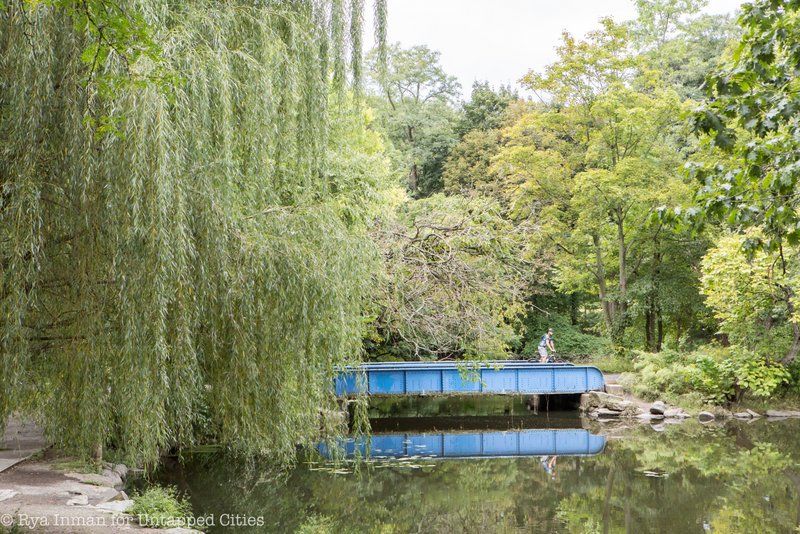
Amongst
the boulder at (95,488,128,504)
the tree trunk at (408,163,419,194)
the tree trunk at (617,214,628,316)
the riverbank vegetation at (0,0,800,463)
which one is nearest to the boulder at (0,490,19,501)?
the boulder at (95,488,128,504)

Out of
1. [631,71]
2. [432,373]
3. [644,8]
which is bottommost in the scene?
[432,373]

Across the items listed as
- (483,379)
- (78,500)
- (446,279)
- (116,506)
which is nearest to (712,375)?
(483,379)

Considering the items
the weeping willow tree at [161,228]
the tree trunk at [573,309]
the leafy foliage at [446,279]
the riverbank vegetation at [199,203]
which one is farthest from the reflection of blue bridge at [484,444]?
the tree trunk at [573,309]

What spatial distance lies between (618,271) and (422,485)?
1774cm

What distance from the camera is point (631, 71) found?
84.8 ft

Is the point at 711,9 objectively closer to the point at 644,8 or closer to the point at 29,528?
the point at 644,8

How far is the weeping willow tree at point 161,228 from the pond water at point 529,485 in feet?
7.94

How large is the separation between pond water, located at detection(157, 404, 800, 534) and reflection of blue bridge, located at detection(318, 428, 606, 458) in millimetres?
28

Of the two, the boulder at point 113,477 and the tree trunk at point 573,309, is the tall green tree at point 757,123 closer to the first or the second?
the boulder at point 113,477

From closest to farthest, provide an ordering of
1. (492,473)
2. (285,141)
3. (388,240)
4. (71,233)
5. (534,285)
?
(71,233) → (285,141) → (492,473) → (388,240) → (534,285)

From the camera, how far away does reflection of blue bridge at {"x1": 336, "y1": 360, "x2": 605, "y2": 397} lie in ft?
64.5

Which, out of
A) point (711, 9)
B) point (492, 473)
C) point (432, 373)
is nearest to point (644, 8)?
point (711, 9)

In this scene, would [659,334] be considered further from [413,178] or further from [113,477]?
[113,477]

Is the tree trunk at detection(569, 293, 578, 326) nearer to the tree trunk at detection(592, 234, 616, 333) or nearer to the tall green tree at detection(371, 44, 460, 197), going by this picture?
the tree trunk at detection(592, 234, 616, 333)
